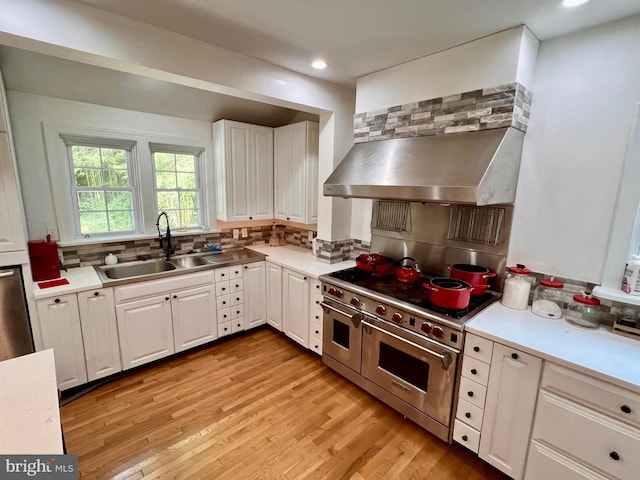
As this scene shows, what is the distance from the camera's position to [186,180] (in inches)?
132

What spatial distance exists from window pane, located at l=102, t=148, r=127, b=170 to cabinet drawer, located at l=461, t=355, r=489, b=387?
3359mm

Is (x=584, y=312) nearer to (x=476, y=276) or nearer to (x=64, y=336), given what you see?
(x=476, y=276)

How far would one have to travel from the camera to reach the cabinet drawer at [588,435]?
52.0 inches

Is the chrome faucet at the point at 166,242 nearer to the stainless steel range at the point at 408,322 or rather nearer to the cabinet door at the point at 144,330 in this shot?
the cabinet door at the point at 144,330

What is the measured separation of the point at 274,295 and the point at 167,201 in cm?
154

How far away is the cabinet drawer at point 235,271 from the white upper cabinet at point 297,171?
81 cm

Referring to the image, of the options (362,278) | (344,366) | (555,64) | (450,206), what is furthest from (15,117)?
(555,64)

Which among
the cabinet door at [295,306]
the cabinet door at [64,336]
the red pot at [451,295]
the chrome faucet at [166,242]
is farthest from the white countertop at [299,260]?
the cabinet door at [64,336]

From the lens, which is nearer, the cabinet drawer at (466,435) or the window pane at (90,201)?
the cabinet drawer at (466,435)

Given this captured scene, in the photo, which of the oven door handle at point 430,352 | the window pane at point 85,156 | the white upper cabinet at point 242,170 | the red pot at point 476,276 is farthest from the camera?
the white upper cabinet at point 242,170

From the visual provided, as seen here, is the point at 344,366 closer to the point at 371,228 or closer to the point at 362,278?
the point at 362,278

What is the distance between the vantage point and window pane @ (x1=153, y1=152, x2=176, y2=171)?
313 cm

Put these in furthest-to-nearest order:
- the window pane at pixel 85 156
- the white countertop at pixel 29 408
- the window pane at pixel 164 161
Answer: the window pane at pixel 164 161, the window pane at pixel 85 156, the white countertop at pixel 29 408

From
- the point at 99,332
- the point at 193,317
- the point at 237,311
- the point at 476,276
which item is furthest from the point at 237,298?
the point at 476,276
